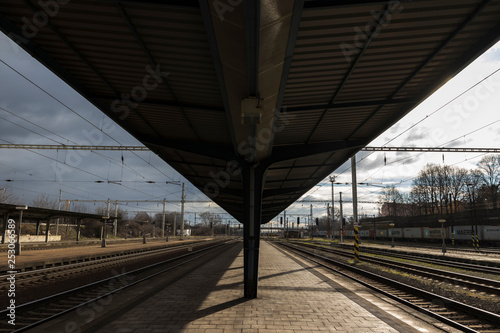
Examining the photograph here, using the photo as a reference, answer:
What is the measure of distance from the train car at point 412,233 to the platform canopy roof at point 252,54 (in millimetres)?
44501

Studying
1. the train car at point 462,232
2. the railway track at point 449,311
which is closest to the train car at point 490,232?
the train car at point 462,232

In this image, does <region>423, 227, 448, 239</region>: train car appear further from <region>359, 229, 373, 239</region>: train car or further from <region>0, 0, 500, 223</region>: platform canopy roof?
<region>0, 0, 500, 223</region>: platform canopy roof

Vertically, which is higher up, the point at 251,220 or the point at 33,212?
the point at 33,212

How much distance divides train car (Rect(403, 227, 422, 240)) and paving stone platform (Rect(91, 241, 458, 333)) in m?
42.7

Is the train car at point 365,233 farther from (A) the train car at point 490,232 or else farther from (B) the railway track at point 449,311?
(B) the railway track at point 449,311

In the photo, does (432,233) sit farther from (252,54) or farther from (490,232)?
(252,54)

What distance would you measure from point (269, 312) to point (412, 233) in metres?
49.4

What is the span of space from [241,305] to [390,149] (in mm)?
24603

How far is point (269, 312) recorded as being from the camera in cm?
714

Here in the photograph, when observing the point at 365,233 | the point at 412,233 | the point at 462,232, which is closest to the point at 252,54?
the point at 462,232

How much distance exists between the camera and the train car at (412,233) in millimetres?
47469

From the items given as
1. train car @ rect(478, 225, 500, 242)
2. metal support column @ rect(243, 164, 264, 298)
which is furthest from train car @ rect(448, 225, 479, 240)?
metal support column @ rect(243, 164, 264, 298)

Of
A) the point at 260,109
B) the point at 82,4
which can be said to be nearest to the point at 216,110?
the point at 260,109

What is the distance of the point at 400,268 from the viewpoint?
1620cm
